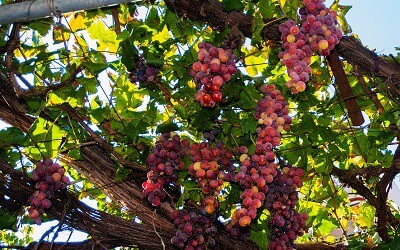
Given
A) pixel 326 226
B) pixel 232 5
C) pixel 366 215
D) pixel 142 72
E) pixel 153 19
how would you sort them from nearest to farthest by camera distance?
pixel 232 5
pixel 142 72
pixel 153 19
pixel 326 226
pixel 366 215

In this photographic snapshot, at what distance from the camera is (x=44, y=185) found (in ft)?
6.64

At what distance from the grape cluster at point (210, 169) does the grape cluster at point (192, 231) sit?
54 millimetres

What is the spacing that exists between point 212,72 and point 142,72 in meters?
0.44

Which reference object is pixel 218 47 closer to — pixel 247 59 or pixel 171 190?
pixel 247 59

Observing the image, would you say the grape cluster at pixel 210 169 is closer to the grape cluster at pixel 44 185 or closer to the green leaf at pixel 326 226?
the grape cluster at pixel 44 185

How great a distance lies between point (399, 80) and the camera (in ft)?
7.16

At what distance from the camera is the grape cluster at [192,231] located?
6.64 ft

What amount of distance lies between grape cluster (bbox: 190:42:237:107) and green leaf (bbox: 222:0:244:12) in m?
0.24

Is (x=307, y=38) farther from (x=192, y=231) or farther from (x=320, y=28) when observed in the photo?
(x=192, y=231)

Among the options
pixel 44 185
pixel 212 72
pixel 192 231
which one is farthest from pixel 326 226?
pixel 44 185

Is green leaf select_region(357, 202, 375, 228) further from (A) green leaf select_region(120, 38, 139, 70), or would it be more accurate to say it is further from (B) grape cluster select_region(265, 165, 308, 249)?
(A) green leaf select_region(120, 38, 139, 70)

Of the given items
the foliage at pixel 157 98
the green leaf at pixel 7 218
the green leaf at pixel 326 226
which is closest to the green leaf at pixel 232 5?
the foliage at pixel 157 98

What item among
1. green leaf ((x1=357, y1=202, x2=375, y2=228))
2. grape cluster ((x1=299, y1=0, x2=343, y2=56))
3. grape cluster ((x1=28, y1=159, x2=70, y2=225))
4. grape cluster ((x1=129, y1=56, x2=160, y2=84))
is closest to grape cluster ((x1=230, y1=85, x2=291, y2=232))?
grape cluster ((x1=299, y1=0, x2=343, y2=56))

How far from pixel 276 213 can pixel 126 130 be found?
2.16 feet
